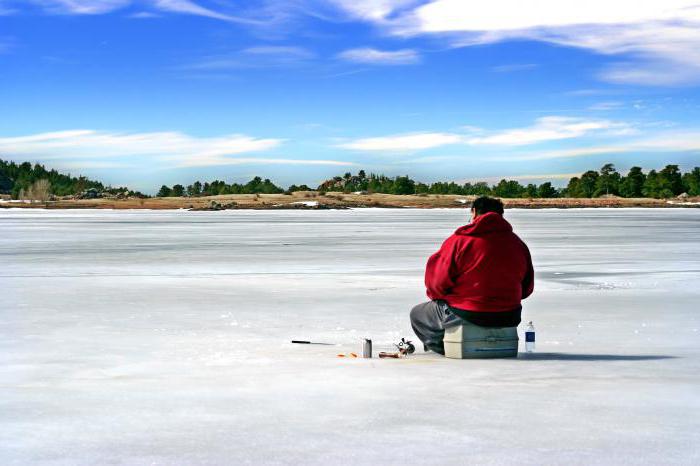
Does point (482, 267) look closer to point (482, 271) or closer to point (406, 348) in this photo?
point (482, 271)

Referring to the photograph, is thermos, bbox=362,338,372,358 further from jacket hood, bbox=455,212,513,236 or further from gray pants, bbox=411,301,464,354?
jacket hood, bbox=455,212,513,236

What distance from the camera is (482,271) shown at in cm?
1029

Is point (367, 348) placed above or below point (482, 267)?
below

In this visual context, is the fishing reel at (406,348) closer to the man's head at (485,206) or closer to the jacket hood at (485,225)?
the jacket hood at (485,225)

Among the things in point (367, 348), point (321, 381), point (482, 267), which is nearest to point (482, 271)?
point (482, 267)

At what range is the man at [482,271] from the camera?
1027 cm

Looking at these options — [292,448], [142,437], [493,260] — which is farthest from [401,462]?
[493,260]

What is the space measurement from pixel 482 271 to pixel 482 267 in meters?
0.04

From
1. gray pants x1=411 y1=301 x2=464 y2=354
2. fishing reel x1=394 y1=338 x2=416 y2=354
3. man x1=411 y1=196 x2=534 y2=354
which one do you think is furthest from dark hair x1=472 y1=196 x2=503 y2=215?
fishing reel x1=394 y1=338 x2=416 y2=354

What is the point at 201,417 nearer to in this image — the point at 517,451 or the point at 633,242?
the point at 517,451

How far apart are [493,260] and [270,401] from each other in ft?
9.82

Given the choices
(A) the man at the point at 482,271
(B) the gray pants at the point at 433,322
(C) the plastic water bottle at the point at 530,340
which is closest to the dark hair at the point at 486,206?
(A) the man at the point at 482,271

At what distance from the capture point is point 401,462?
6.51 meters

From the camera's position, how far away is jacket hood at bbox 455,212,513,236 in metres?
10.2
